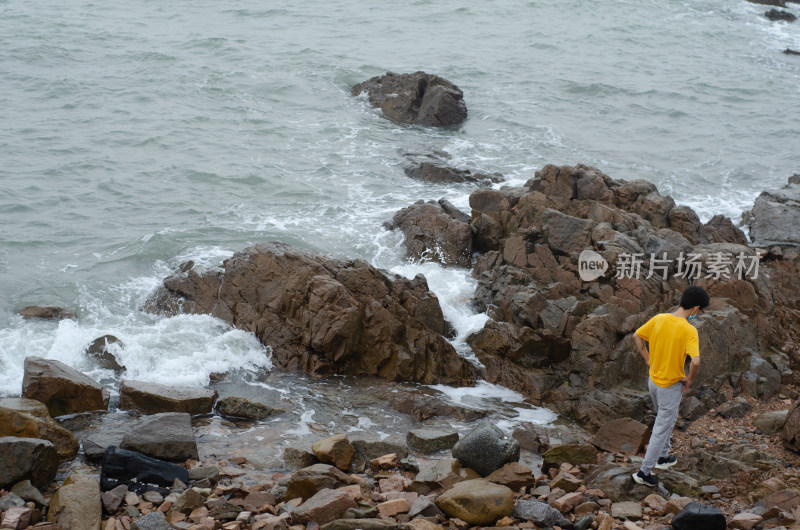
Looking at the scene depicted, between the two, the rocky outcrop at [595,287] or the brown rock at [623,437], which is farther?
the rocky outcrop at [595,287]

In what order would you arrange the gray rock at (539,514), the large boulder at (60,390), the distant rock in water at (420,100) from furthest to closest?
the distant rock in water at (420,100) → the large boulder at (60,390) → the gray rock at (539,514)

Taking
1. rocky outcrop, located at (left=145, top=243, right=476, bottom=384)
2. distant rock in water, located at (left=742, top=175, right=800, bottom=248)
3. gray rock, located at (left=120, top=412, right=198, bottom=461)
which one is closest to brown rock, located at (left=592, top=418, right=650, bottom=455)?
rocky outcrop, located at (left=145, top=243, right=476, bottom=384)

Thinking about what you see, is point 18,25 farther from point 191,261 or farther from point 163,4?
point 191,261

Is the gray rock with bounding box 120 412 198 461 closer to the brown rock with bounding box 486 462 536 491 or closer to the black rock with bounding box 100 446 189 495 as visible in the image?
the black rock with bounding box 100 446 189 495

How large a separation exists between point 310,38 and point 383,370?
2478 centimetres

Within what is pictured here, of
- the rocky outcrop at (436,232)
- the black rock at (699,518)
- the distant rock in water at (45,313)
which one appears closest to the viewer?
the black rock at (699,518)

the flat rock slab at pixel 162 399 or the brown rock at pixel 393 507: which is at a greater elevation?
the brown rock at pixel 393 507

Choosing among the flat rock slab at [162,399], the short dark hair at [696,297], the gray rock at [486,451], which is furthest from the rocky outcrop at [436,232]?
the short dark hair at [696,297]

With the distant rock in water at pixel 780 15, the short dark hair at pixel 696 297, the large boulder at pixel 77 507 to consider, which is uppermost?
the distant rock in water at pixel 780 15

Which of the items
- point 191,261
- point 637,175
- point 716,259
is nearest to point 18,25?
point 191,261

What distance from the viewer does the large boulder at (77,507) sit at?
647 centimetres

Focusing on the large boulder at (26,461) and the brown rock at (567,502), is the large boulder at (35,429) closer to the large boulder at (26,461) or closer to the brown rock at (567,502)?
the large boulder at (26,461)

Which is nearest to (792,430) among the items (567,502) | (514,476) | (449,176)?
(567,502)

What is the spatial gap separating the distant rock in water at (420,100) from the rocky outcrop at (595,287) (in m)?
9.03
